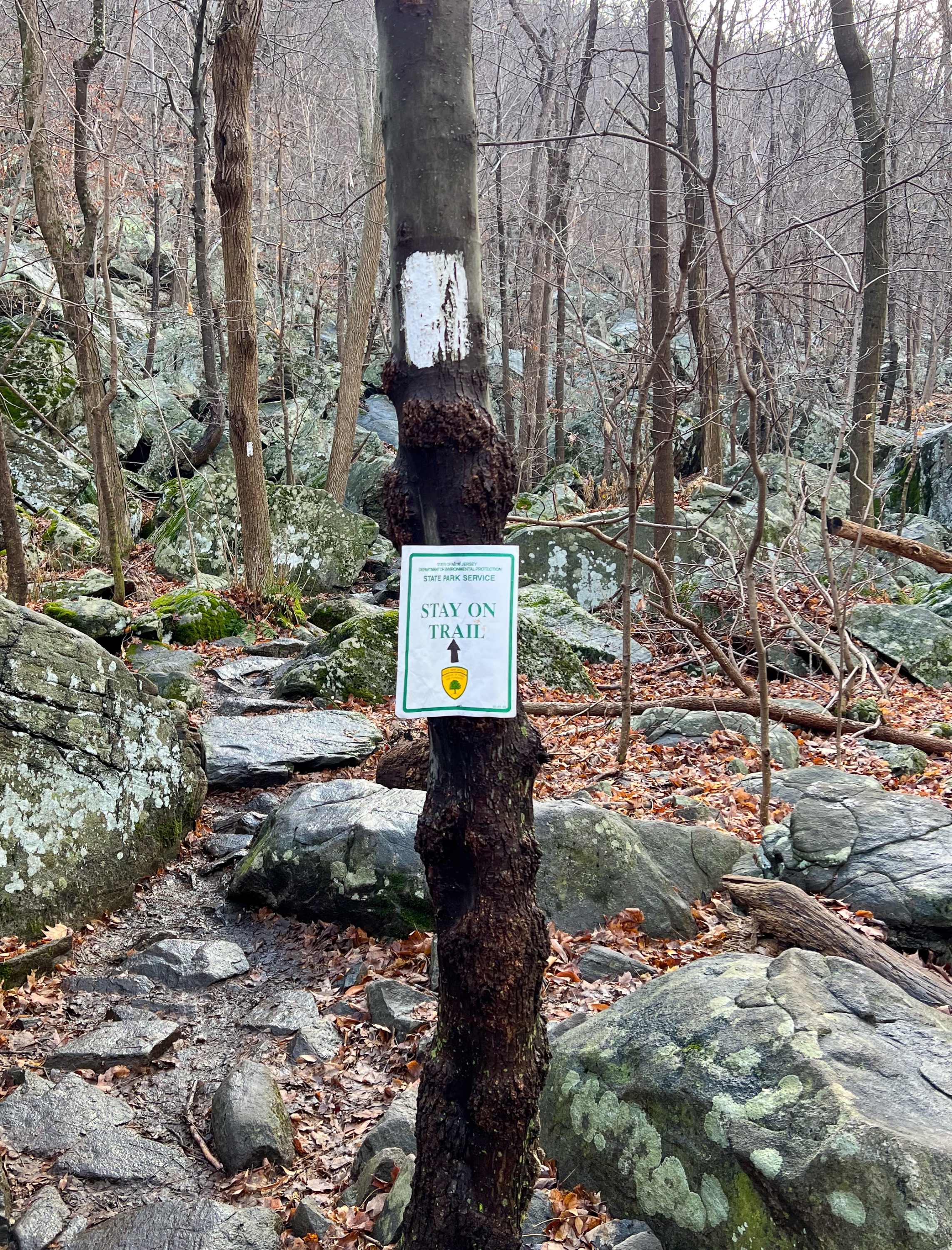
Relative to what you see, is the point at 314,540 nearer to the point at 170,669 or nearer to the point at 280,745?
the point at 170,669

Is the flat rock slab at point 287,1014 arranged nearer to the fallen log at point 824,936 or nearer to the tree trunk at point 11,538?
the fallen log at point 824,936

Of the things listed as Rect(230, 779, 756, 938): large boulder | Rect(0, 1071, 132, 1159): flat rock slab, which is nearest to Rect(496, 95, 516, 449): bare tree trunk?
Rect(230, 779, 756, 938): large boulder

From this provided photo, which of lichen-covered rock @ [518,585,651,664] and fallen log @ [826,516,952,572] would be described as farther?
lichen-covered rock @ [518,585,651,664]

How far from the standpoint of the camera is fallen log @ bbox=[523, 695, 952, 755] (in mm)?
7105

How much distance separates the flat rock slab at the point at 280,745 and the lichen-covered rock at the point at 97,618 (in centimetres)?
283

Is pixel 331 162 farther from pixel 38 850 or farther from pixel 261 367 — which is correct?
pixel 38 850

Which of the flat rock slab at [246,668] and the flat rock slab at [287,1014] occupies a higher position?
the flat rock slab at [246,668]

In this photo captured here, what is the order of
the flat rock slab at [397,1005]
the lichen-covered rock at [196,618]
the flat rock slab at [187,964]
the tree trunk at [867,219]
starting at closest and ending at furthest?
the flat rock slab at [397,1005]
the flat rock slab at [187,964]
the lichen-covered rock at [196,618]
the tree trunk at [867,219]

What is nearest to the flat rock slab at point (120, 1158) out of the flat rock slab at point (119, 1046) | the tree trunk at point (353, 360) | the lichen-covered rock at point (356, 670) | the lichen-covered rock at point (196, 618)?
the flat rock slab at point (119, 1046)

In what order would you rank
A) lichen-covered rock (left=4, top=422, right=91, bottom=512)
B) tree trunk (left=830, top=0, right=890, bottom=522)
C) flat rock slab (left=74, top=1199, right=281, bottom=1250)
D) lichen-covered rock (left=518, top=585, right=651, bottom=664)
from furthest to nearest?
lichen-covered rock (left=4, top=422, right=91, bottom=512) < tree trunk (left=830, top=0, right=890, bottom=522) < lichen-covered rock (left=518, top=585, right=651, bottom=664) < flat rock slab (left=74, top=1199, right=281, bottom=1250)

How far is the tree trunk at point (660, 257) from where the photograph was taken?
986cm

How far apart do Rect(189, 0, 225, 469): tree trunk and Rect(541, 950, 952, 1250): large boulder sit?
1399cm

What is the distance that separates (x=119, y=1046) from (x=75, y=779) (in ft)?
5.32

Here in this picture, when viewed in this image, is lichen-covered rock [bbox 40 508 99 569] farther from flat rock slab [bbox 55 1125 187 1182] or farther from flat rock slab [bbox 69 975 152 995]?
flat rock slab [bbox 55 1125 187 1182]
